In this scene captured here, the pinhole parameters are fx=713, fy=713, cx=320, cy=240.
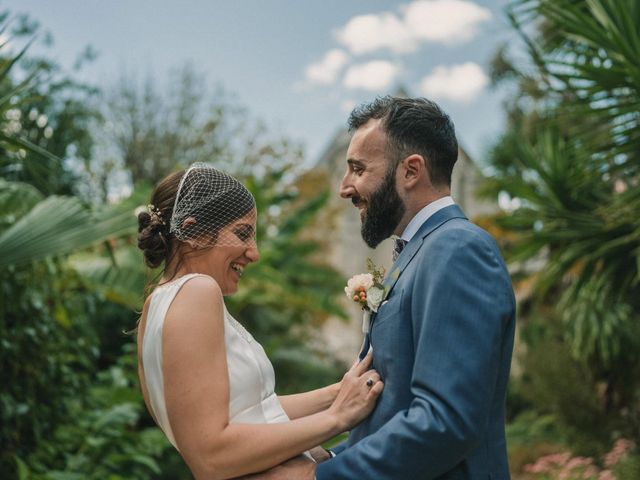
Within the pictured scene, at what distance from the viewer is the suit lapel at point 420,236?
2.24m

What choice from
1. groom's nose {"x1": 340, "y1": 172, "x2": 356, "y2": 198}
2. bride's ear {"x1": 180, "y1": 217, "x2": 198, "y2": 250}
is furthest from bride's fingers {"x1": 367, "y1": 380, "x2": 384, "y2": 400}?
bride's ear {"x1": 180, "y1": 217, "x2": 198, "y2": 250}

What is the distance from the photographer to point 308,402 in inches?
99.6

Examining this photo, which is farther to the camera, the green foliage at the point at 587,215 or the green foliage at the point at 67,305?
the green foliage at the point at 587,215

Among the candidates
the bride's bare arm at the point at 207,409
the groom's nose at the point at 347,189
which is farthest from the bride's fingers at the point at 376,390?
the groom's nose at the point at 347,189

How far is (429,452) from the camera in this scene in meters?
1.89

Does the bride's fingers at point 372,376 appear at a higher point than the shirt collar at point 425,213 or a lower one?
lower

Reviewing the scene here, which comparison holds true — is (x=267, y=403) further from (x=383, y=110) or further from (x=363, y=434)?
(x=383, y=110)

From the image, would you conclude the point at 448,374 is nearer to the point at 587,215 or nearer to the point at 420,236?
the point at 420,236

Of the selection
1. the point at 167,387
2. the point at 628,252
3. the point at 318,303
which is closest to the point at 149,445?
the point at 167,387

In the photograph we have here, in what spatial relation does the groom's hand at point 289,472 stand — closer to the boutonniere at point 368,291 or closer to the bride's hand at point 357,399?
the bride's hand at point 357,399

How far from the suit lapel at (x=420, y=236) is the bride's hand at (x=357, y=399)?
0.27m

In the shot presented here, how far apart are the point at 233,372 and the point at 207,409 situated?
0.61 feet

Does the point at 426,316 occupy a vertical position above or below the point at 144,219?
below

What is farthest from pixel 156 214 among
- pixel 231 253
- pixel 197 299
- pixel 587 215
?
pixel 587 215
